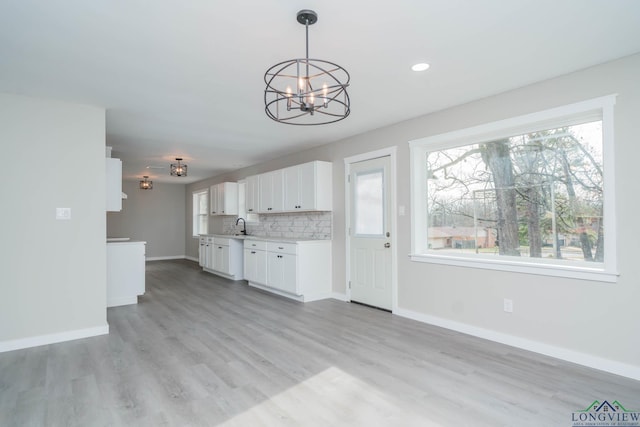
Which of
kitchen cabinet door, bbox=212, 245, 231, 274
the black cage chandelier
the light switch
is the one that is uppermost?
the black cage chandelier

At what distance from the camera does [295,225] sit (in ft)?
20.7

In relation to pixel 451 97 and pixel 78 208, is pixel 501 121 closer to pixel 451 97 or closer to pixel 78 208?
pixel 451 97

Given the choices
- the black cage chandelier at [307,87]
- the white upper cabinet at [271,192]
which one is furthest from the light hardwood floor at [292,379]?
the white upper cabinet at [271,192]

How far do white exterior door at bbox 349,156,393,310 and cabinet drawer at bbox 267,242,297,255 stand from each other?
829mm

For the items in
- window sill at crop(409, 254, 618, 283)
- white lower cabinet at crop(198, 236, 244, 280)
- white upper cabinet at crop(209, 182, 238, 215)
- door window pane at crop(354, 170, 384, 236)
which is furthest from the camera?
white upper cabinet at crop(209, 182, 238, 215)

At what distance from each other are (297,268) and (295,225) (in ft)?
4.36

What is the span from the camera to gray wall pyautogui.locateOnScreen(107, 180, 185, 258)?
34.1 feet

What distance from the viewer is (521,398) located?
7.60 ft

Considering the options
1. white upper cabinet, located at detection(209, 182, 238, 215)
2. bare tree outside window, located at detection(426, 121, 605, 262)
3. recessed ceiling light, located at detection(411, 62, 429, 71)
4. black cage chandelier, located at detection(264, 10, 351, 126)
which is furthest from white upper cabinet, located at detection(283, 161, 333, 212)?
white upper cabinet, located at detection(209, 182, 238, 215)

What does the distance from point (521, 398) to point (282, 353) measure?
6.01 feet

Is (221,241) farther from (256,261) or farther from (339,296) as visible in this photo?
(339,296)

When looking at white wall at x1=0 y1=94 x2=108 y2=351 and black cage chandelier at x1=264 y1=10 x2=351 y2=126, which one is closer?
black cage chandelier at x1=264 y1=10 x2=351 y2=126

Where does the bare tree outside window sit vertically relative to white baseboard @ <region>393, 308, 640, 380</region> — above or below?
above

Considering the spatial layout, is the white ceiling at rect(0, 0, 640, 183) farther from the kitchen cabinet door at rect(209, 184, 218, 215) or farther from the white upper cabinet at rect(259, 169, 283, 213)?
the kitchen cabinet door at rect(209, 184, 218, 215)
